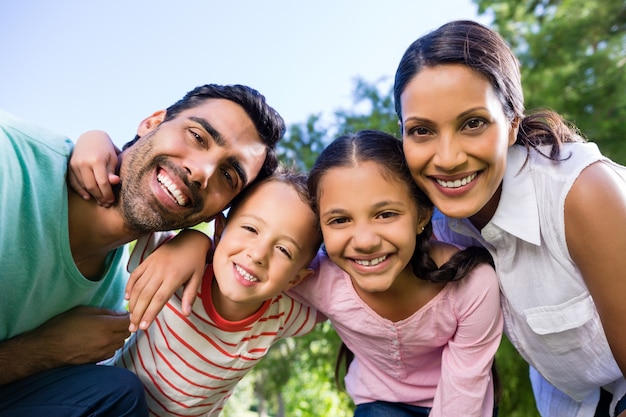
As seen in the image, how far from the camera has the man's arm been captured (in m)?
2.16

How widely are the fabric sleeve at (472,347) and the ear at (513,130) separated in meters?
0.54

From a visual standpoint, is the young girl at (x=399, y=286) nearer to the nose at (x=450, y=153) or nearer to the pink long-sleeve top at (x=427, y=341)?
Answer: the pink long-sleeve top at (x=427, y=341)

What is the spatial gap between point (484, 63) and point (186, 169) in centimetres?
131

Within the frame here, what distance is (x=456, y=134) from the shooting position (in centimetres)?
191

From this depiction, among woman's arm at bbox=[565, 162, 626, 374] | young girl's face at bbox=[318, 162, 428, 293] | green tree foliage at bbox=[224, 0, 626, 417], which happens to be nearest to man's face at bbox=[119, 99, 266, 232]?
young girl's face at bbox=[318, 162, 428, 293]

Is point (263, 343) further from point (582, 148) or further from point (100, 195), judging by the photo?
point (582, 148)

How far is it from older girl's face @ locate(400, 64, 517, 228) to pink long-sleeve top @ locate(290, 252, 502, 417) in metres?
0.41

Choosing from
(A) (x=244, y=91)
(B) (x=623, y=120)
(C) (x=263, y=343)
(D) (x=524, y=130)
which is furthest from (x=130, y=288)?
(B) (x=623, y=120)

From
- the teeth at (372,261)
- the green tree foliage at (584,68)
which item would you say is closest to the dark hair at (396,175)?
the teeth at (372,261)

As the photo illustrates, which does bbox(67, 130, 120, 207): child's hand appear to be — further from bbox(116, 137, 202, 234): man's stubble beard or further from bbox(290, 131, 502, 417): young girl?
bbox(290, 131, 502, 417): young girl

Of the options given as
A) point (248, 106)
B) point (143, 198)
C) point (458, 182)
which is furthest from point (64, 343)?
point (458, 182)

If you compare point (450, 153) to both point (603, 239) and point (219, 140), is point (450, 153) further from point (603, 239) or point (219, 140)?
point (219, 140)

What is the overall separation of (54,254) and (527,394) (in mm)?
4656

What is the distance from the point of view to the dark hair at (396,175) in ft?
7.07
